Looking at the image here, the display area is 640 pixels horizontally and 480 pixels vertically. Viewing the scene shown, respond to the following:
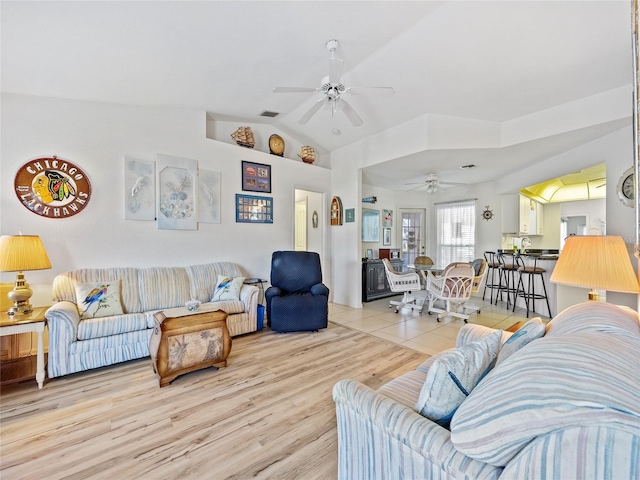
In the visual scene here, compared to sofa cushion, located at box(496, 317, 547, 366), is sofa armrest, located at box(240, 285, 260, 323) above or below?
below

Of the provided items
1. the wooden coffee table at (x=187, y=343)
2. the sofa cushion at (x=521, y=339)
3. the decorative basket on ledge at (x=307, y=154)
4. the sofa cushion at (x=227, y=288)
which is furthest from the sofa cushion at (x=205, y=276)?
the sofa cushion at (x=521, y=339)

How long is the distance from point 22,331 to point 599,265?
4455 millimetres

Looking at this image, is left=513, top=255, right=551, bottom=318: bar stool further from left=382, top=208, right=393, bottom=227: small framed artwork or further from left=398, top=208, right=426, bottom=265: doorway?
left=382, top=208, right=393, bottom=227: small framed artwork

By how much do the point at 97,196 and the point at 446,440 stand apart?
4013 millimetres

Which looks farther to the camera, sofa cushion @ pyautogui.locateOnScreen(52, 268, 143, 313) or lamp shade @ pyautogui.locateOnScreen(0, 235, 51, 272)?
sofa cushion @ pyautogui.locateOnScreen(52, 268, 143, 313)

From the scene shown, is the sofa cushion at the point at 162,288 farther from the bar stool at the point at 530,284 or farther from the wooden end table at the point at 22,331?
the bar stool at the point at 530,284

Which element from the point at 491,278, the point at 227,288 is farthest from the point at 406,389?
the point at 491,278

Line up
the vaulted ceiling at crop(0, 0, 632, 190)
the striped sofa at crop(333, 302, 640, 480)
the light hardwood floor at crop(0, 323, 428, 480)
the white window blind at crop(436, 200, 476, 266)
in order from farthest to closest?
the white window blind at crop(436, 200, 476, 266), the vaulted ceiling at crop(0, 0, 632, 190), the light hardwood floor at crop(0, 323, 428, 480), the striped sofa at crop(333, 302, 640, 480)

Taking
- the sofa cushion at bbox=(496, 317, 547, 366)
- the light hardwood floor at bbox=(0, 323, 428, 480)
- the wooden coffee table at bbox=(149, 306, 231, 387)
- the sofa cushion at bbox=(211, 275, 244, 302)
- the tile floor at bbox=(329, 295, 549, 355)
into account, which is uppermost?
the sofa cushion at bbox=(496, 317, 547, 366)

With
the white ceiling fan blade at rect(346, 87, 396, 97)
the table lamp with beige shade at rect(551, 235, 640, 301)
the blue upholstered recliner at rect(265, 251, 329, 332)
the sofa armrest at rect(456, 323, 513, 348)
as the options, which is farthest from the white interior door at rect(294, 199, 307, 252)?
the table lamp with beige shade at rect(551, 235, 640, 301)

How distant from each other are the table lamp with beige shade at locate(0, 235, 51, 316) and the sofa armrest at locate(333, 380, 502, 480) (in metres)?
2.92

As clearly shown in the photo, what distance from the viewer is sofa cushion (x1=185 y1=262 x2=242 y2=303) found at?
3.56 metres

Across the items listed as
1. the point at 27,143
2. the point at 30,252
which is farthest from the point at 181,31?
the point at 30,252

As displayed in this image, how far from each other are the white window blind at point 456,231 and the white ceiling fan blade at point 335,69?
533 cm
